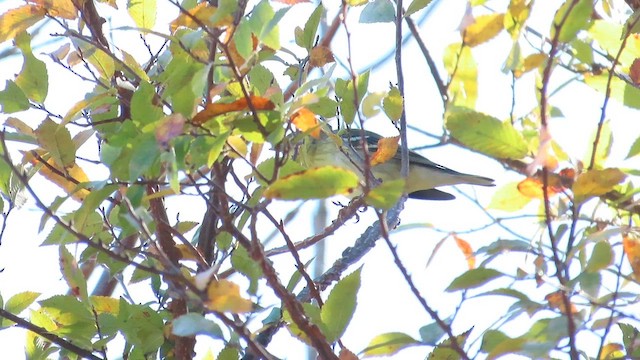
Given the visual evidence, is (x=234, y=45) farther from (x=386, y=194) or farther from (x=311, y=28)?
(x=386, y=194)

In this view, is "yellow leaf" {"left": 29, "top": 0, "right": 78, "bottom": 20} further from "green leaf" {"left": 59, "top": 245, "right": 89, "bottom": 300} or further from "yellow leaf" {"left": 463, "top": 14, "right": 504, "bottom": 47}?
"yellow leaf" {"left": 463, "top": 14, "right": 504, "bottom": 47}

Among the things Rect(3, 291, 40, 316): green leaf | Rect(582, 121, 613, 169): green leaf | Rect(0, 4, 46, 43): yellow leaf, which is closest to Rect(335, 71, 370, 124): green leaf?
Rect(582, 121, 613, 169): green leaf

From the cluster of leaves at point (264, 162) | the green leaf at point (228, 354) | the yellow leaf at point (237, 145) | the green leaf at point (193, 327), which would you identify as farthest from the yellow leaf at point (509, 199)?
the green leaf at point (228, 354)

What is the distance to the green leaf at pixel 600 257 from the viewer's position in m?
1.62

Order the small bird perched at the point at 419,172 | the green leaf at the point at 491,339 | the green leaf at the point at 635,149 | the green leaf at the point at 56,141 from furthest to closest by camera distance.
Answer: the small bird perched at the point at 419,172
the green leaf at the point at 56,141
the green leaf at the point at 635,149
the green leaf at the point at 491,339

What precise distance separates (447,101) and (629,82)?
1.51 feet

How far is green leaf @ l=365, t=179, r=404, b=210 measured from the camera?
57.1 inches

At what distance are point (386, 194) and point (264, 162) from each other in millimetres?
508

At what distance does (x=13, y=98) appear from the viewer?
203 centimetres

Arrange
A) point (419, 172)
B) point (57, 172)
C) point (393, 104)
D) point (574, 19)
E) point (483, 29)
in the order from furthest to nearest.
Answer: point (419, 172) → point (57, 172) → point (393, 104) → point (483, 29) → point (574, 19)

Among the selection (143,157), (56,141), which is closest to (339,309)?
(143,157)

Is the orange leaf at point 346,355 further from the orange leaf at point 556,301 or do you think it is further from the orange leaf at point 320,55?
the orange leaf at point 320,55

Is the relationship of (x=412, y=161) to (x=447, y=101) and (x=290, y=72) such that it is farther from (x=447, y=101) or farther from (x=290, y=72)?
(x=447, y=101)

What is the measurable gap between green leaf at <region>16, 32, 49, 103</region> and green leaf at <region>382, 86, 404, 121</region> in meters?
0.78
